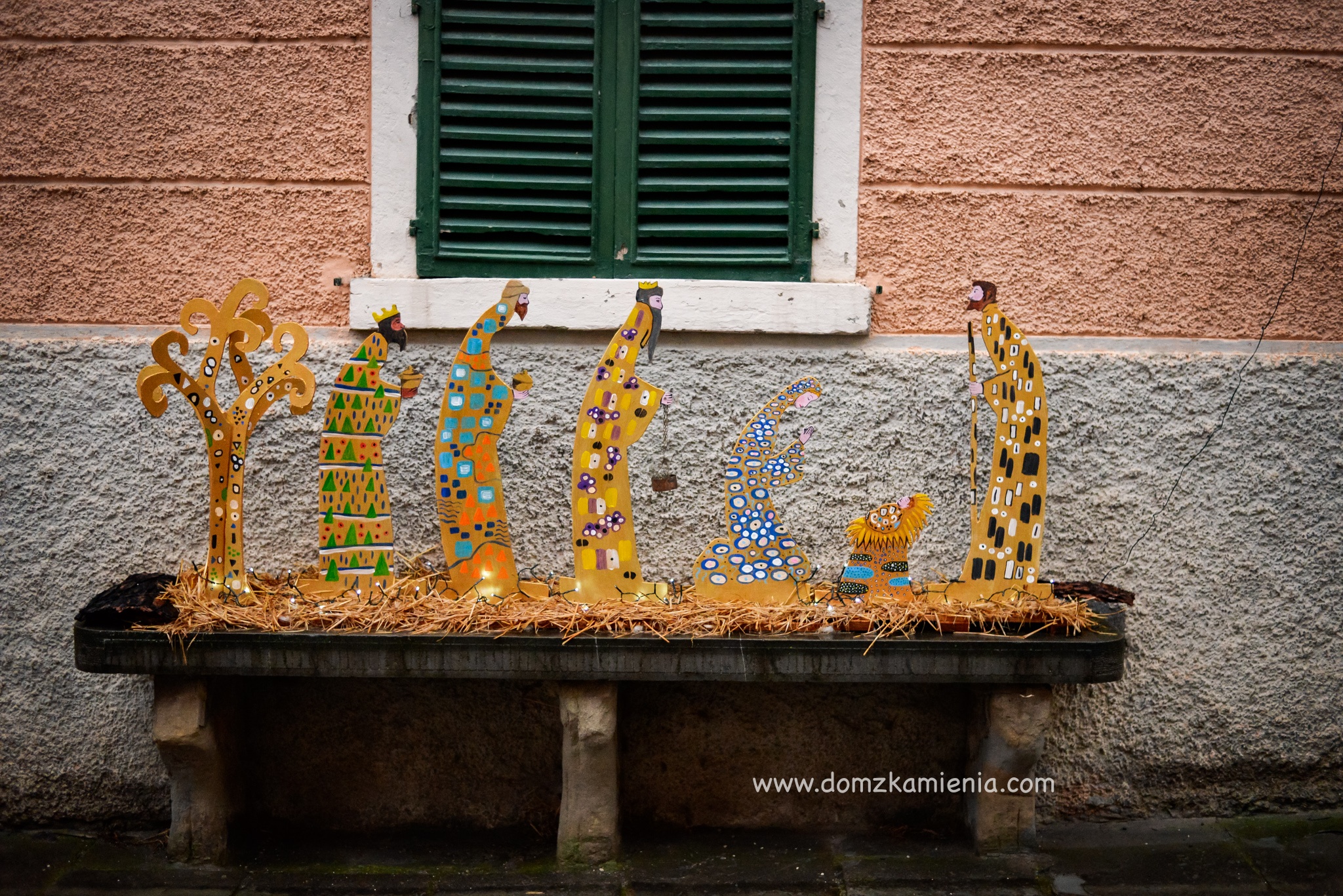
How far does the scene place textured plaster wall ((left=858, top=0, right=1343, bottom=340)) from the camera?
3156 millimetres

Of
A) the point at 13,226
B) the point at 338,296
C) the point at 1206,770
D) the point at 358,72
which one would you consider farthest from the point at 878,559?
the point at 13,226

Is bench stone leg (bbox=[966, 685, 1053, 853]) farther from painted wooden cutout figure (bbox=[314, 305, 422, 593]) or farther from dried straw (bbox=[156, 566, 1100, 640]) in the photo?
painted wooden cutout figure (bbox=[314, 305, 422, 593])

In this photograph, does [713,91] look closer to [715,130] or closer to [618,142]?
[715,130]

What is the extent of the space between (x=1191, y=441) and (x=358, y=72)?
269cm

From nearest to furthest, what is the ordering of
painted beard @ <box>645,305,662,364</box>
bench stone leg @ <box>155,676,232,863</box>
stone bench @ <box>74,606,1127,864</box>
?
stone bench @ <box>74,606,1127,864</box> → bench stone leg @ <box>155,676,232,863</box> → painted beard @ <box>645,305,662,364</box>

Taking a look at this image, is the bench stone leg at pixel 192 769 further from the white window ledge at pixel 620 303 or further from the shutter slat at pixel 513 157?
the shutter slat at pixel 513 157

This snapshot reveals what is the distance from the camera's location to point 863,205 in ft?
10.4

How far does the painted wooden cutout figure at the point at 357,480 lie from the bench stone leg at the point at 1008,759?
167 centimetres

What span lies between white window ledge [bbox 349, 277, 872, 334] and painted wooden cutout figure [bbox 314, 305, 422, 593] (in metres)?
0.27

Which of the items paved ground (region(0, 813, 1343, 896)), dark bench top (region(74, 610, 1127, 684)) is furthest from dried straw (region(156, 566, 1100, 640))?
paved ground (region(0, 813, 1343, 896))

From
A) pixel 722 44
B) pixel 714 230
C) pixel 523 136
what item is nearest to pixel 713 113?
pixel 722 44

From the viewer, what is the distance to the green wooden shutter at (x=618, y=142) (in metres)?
3.18

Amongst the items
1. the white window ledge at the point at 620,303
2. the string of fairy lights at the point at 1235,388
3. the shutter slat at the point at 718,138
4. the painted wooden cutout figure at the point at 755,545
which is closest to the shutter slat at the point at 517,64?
the shutter slat at the point at 718,138

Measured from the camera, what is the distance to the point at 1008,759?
2859mm
